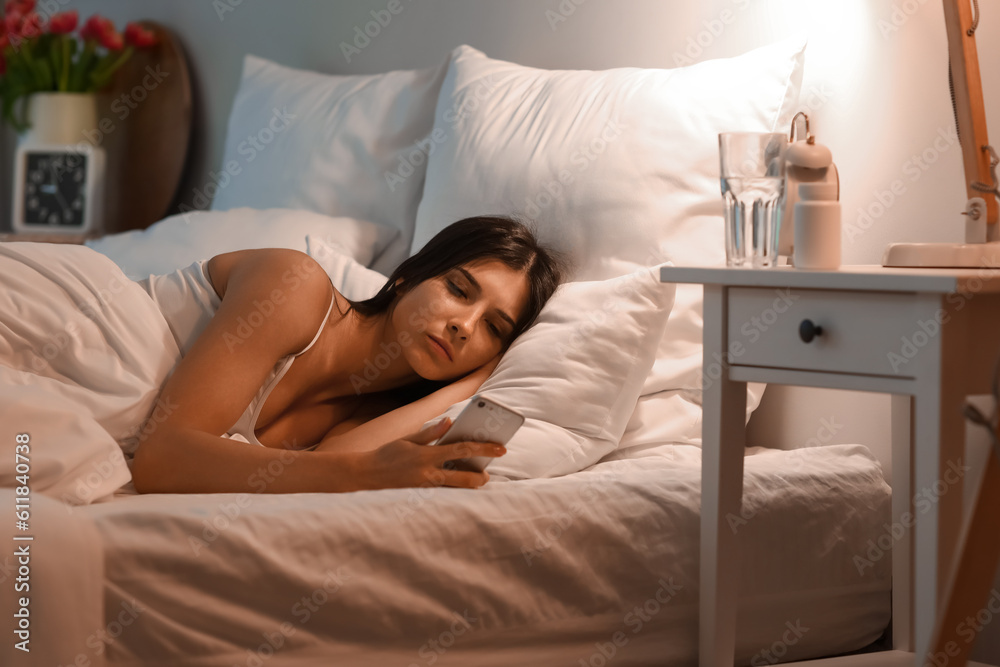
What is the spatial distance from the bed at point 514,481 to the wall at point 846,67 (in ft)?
0.26

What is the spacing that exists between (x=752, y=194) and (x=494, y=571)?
21.3 inches

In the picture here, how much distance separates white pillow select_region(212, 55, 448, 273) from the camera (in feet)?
7.18

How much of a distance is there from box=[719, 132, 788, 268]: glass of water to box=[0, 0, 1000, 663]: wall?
0.35 metres

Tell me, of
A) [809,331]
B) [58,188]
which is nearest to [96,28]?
[58,188]

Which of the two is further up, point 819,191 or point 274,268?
point 819,191

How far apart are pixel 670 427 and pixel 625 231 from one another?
325 mm

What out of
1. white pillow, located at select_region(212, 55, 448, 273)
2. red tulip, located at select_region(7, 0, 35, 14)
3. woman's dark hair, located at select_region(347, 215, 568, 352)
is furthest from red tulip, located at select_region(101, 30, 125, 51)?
woman's dark hair, located at select_region(347, 215, 568, 352)

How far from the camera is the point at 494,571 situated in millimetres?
1130

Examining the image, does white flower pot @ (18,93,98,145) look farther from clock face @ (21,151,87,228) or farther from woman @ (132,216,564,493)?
woman @ (132,216,564,493)

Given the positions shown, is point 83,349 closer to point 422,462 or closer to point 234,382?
point 234,382

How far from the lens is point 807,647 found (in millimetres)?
1356

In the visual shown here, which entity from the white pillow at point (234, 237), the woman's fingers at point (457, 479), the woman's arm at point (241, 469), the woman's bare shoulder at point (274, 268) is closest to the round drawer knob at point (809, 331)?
the woman's fingers at point (457, 479)

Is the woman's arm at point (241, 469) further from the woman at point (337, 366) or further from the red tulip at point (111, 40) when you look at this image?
the red tulip at point (111, 40)

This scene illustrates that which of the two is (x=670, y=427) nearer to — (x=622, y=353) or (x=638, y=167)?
(x=622, y=353)
